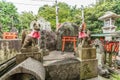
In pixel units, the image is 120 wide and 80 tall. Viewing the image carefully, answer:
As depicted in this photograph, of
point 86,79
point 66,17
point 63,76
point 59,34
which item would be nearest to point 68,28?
point 59,34

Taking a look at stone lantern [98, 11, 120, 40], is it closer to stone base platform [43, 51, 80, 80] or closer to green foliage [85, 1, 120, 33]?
green foliage [85, 1, 120, 33]

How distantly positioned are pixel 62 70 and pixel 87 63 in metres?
1.57

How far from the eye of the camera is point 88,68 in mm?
7434

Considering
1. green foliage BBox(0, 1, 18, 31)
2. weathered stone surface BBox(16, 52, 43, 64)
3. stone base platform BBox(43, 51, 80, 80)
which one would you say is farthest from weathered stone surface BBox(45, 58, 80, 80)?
green foliage BBox(0, 1, 18, 31)

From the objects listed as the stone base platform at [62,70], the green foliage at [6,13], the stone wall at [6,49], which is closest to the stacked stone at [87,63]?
the stone base platform at [62,70]

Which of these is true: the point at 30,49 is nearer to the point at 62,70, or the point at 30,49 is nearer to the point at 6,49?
the point at 62,70

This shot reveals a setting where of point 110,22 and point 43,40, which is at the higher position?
point 110,22

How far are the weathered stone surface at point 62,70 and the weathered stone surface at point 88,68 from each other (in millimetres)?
487

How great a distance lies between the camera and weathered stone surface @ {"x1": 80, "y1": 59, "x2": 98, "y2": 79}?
716 centimetres

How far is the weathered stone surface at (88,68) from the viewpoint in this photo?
716 centimetres

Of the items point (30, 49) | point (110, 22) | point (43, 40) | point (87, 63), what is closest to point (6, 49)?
point (43, 40)

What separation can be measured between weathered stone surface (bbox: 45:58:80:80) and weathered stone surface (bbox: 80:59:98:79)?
19.2 inches

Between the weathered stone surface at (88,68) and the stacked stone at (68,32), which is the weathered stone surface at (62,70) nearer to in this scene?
the weathered stone surface at (88,68)

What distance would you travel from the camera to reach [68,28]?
11633mm
